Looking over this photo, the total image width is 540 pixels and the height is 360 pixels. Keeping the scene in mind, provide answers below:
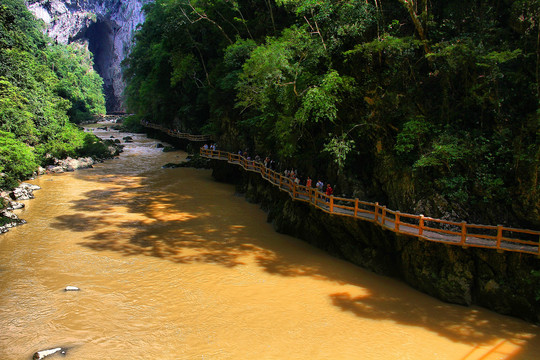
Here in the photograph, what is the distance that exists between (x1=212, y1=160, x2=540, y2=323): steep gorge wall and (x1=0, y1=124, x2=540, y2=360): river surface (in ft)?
1.39

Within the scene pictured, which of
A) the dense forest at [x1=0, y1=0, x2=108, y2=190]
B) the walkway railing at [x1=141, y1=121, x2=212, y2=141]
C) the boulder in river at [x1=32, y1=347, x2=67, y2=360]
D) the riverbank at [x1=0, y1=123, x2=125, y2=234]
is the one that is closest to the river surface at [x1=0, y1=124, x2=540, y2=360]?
the boulder in river at [x1=32, y1=347, x2=67, y2=360]

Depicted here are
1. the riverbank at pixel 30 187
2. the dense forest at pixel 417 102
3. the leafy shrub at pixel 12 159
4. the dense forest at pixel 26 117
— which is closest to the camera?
the dense forest at pixel 417 102

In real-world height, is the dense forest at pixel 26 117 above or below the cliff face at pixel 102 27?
below

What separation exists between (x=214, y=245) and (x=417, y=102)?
10.7 metres

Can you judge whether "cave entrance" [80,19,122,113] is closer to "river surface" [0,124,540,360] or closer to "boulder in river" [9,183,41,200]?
"boulder in river" [9,183,41,200]

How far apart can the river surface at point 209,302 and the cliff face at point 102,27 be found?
6312cm

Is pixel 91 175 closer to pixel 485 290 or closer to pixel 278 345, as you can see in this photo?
pixel 278 345

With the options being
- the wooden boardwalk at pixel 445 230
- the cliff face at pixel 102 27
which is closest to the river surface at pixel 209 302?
the wooden boardwalk at pixel 445 230

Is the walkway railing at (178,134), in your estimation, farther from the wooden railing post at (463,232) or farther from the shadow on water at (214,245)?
the wooden railing post at (463,232)

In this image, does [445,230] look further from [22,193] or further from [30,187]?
[30,187]

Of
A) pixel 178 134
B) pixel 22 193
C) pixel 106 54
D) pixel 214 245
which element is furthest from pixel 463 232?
pixel 106 54

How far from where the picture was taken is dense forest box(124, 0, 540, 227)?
Answer: 1279 centimetres

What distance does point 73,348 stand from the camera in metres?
10.8

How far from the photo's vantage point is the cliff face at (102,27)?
74250 mm
